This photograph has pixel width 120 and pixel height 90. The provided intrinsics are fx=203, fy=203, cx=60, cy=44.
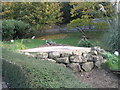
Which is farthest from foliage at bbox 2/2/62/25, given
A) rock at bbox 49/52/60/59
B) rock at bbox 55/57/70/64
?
rock at bbox 55/57/70/64

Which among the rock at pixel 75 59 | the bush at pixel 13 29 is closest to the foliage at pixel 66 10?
the bush at pixel 13 29

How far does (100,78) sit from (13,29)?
212 inches

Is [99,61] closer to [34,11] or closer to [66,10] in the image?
[34,11]

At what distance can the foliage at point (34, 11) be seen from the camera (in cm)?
937

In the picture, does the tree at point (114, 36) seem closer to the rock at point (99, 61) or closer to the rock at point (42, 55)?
the rock at point (99, 61)

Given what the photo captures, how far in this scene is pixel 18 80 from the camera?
3234 millimetres

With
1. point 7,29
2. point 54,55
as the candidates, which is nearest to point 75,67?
point 54,55

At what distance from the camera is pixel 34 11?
9453 millimetres

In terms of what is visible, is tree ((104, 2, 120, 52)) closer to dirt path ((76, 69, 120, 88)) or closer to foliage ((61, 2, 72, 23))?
dirt path ((76, 69, 120, 88))

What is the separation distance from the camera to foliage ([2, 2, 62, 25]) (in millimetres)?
9367

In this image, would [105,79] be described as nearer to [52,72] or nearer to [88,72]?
[88,72]

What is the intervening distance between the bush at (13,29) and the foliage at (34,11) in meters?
0.55

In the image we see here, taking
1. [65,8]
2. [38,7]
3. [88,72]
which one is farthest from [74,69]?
[65,8]

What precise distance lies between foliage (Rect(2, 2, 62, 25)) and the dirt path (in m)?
5.24
